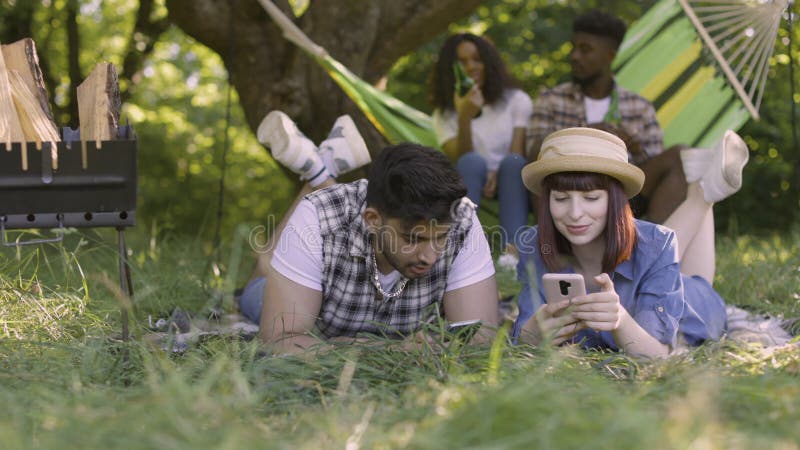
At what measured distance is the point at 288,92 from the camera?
161 inches

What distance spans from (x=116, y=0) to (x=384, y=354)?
6577 millimetres

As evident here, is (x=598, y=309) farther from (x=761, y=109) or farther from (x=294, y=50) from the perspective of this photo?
(x=761, y=109)

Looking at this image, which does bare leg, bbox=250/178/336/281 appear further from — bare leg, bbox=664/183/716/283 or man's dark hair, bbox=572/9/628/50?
man's dark hair, bbox=572/9/628/50

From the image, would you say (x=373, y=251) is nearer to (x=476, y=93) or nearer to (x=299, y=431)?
(x=299, y=431)

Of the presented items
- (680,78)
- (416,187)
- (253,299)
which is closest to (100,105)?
(416,187)

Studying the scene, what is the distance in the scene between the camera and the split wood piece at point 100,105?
1.98 meters

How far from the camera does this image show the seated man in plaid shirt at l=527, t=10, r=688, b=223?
3.73 metres

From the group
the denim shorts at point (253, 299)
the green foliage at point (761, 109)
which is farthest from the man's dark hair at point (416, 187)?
the green foliage at point (761, 109)

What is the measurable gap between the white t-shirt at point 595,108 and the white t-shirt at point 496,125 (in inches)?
9.4

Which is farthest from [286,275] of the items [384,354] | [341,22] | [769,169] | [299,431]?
[769,169]

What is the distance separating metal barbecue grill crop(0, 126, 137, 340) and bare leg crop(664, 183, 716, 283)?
5.55ft

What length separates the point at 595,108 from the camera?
385 centimetres

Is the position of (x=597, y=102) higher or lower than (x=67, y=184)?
higher

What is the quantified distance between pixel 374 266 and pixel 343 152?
2.74ft
